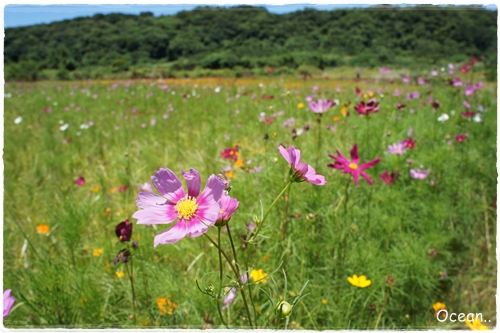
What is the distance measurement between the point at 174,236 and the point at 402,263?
36.0 inches

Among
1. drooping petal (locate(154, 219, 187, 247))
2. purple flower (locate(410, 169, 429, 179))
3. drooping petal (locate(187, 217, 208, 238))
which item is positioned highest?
drooping petal (locate(187, 217, 208, 238))

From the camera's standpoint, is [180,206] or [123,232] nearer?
[180,206]

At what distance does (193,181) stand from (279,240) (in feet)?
2.22

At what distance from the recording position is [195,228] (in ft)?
1.27

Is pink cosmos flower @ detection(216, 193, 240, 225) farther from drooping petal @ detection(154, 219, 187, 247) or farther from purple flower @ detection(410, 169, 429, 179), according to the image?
purple flower @ detection(410, 169, 429, 179)

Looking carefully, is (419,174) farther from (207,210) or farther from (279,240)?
(207,210)

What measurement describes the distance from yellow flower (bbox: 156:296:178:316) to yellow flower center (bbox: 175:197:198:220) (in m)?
0.54

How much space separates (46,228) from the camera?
125 centimetres

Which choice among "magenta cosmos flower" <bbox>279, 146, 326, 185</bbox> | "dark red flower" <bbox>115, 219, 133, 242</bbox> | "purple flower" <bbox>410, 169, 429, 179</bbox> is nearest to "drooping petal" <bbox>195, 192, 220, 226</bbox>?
"magenta cosmos flower" <bbox>279, 146, 326, 185</bbox>

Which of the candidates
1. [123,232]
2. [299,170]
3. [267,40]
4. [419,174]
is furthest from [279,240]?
[267,40]

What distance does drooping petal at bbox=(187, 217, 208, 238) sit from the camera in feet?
1.21

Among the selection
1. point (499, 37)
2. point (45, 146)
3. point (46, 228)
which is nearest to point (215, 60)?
point (45, 146)

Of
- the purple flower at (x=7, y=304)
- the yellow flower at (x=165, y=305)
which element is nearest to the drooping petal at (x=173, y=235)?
the purple flower at (x=7, y=304)

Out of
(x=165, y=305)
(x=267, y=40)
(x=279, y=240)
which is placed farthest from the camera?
(x=267, y=40)
